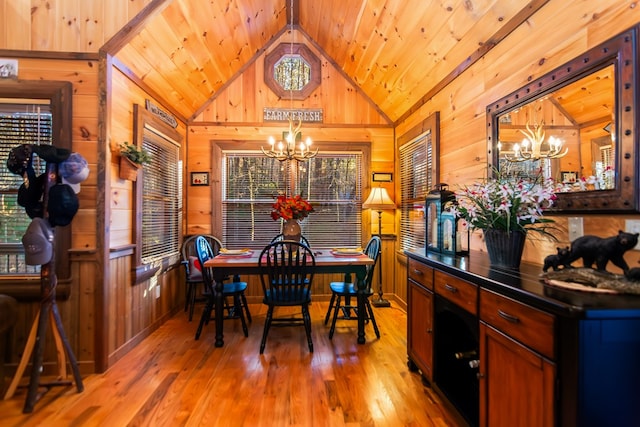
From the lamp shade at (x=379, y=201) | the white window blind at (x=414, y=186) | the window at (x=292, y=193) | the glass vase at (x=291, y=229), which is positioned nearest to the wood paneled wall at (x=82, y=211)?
the glass vase at (x=291, y=229)

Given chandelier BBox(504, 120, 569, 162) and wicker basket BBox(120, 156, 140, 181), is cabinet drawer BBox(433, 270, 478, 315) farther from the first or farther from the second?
wicker basket BBox(120, 156, 140, 181)

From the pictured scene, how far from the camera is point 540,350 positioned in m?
1.19

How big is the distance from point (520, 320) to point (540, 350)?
126 mm

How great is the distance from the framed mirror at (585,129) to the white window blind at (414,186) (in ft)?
4.73

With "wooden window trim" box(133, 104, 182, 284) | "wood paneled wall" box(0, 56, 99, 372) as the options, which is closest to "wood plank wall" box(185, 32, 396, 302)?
"wooden window trim" box(133, 104, 182, 284)

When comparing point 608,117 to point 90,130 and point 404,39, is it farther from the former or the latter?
point 90,130

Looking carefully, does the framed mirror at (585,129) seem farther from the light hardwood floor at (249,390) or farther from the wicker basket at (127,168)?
the wicker basket at (127,168)

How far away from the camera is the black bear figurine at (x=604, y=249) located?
1202mm

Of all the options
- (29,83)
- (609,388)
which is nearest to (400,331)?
(609,388)

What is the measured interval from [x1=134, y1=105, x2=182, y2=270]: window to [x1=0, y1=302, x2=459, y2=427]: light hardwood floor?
0.97 meters

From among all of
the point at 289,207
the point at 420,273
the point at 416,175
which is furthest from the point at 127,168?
the point at 416,175

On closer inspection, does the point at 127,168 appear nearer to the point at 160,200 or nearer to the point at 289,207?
the point at 160,200

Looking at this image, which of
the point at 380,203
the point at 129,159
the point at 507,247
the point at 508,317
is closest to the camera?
the point at 508,317

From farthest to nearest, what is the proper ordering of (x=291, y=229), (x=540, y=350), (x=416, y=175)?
1. (x=416, y=175)
2. (x=291, y=229)
3. (x=540, y=350)
